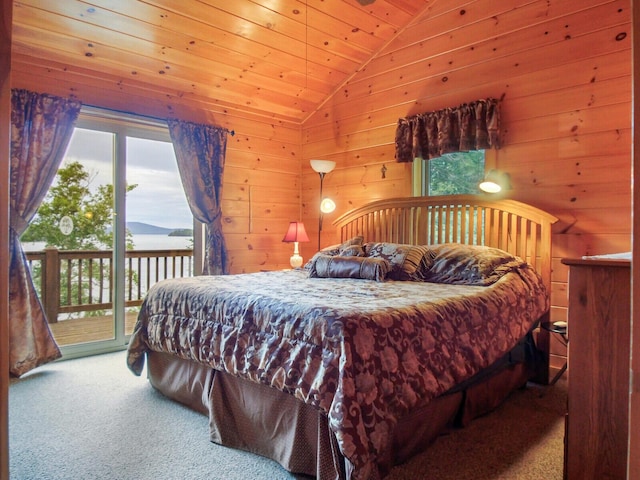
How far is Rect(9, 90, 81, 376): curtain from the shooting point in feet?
9.93

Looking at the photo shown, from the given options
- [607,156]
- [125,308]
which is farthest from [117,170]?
[607,156]

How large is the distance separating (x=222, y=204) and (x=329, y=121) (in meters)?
1.56

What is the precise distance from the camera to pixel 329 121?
4.73 metres

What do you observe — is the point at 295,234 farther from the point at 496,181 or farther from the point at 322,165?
the point at 496,181

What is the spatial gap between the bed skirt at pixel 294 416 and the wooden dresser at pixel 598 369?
0.64 m

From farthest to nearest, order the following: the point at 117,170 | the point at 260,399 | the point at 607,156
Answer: the point at 117,170, the point at 607,156, the point at 260,399

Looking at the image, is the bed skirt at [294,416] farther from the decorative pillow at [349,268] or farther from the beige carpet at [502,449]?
the decorative pillow at [349,268]

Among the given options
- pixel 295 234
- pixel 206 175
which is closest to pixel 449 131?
pixel 295 234

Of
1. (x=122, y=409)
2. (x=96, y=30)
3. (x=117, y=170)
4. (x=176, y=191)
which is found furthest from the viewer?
(x=176, y=191)

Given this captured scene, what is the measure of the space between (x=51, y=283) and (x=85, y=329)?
20.9 inches

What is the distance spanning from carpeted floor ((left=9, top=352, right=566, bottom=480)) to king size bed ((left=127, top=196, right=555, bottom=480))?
92 mm

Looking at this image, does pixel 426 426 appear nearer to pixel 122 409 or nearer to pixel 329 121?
pixel 122 409

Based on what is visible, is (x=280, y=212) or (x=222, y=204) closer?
(x=222, y=204)

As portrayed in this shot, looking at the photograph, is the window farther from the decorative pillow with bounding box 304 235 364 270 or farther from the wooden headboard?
the decorative pillow with bounding box 304 235 364 270
